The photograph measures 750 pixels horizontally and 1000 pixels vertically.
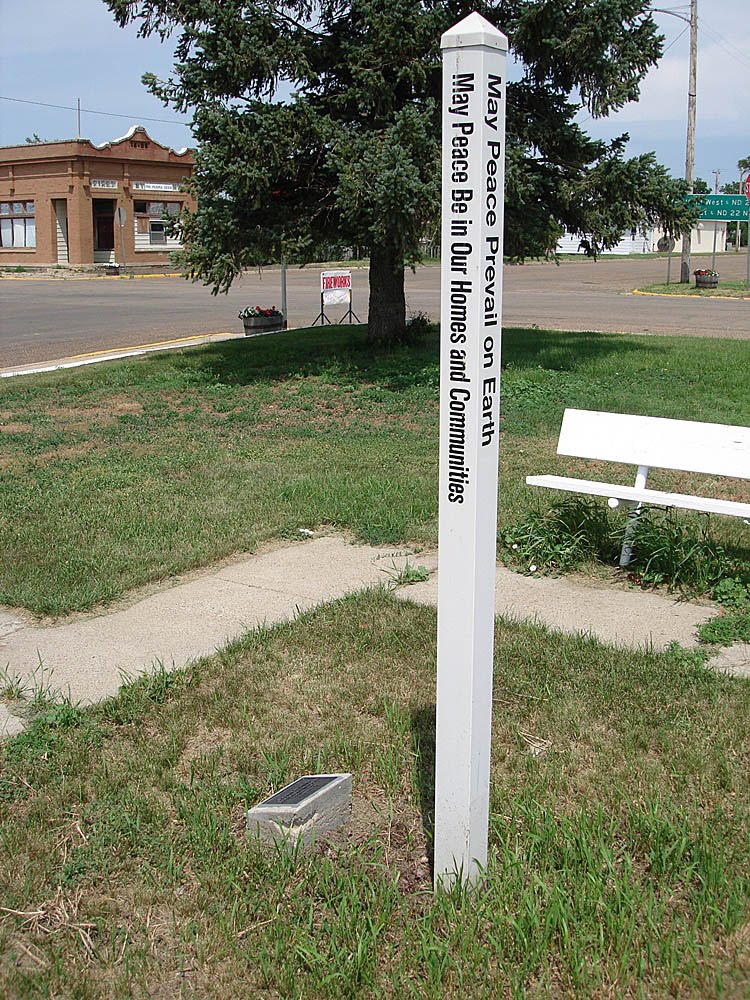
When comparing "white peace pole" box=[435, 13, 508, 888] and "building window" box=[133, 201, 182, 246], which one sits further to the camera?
"building window" box=[133, 201, 182, 246]

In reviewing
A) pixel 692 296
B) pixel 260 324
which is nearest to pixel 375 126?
→ pixel 260 324

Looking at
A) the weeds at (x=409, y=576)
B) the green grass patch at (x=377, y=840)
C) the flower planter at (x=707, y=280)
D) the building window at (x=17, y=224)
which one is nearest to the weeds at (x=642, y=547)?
the weeds at (x=409, y=576)

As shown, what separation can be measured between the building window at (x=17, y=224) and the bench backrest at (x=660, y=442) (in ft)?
173

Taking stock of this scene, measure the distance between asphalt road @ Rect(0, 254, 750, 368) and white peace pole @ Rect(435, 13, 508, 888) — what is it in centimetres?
1519

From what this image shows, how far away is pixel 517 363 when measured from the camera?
13.2m

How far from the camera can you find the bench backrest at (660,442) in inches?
236

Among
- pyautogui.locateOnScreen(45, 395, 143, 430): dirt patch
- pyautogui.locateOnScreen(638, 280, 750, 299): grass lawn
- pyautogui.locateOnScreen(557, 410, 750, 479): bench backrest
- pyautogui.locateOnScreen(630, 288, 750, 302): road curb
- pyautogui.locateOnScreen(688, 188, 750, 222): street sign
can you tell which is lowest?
pyautogui.locateOnScreen(45, 395, 143, 430): dirt patch

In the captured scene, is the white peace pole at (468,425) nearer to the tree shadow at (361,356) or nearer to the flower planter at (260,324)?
the tree shadow at (361,356)

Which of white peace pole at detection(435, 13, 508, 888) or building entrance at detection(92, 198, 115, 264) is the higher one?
building entrance at detection(92, 198, 115, 264)

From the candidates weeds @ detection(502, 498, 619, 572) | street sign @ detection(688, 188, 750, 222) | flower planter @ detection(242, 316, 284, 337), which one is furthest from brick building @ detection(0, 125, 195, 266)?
weeds @ detection(502, 498, 619, 572)

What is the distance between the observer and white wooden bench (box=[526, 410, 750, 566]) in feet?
19.6

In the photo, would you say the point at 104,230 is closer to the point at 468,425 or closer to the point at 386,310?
the point at 386,310

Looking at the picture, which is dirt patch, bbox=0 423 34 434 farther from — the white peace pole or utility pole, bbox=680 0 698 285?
utility pole, bbox=680 0 698 285

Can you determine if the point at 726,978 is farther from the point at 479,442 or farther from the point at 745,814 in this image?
the point at 479,442
